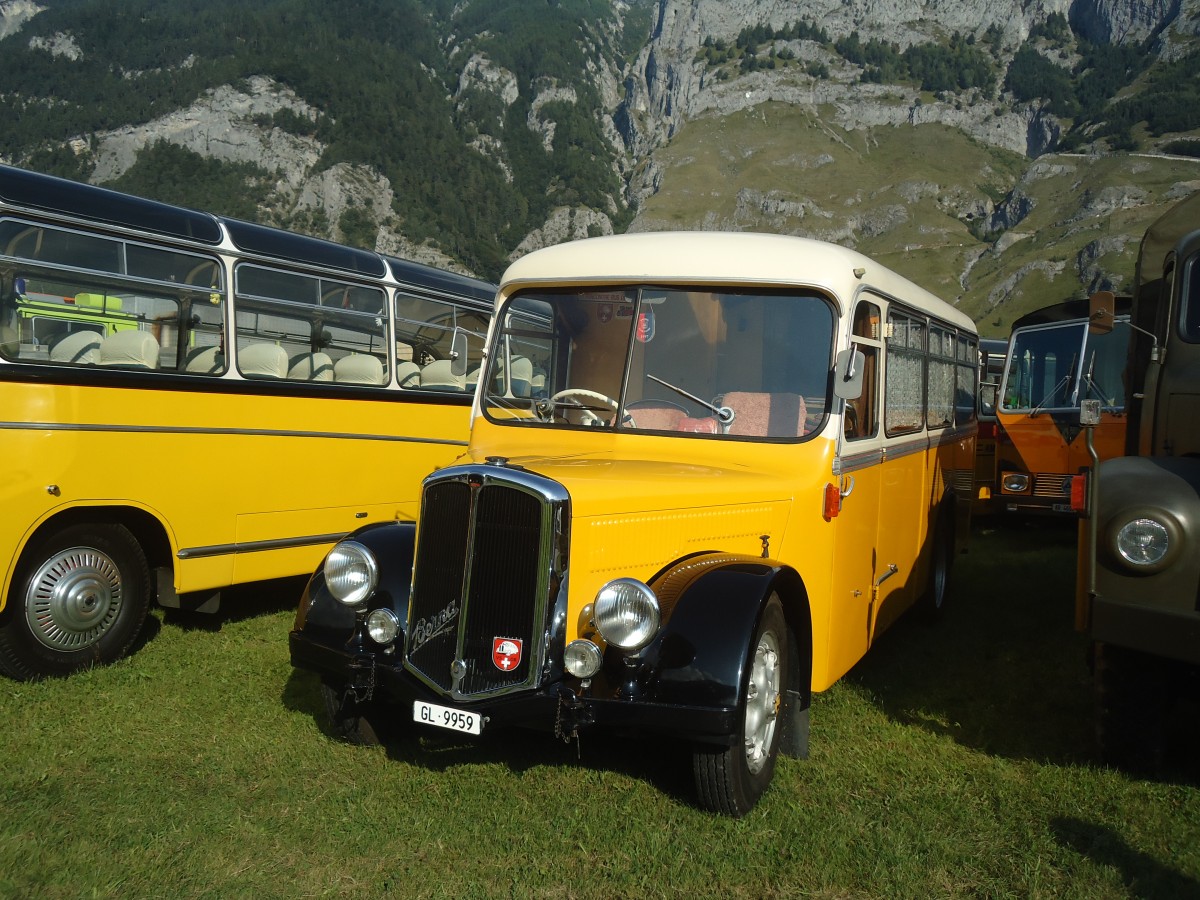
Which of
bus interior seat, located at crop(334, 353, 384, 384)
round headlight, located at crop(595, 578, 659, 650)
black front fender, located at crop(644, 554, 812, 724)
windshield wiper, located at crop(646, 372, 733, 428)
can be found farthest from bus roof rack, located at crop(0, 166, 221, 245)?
black front fender, located at crop(644, 554, 812, 724)

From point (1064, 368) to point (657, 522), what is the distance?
1006cm

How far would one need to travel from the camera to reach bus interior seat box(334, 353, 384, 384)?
8164mm

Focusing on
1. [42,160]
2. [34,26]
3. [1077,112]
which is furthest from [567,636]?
[1077,112]

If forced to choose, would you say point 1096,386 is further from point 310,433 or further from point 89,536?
point 89,536

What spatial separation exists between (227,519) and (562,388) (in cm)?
312

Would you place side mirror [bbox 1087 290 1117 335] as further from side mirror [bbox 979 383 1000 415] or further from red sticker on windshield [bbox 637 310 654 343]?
side mirror [bbox 979 383 1000 415]

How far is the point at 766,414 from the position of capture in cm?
502

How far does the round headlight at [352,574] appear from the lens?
443 centimetres

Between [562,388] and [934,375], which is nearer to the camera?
[562,388]

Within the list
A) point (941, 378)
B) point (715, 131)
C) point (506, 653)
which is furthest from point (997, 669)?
point (715, 131)

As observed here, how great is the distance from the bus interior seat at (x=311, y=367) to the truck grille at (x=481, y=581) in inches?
154

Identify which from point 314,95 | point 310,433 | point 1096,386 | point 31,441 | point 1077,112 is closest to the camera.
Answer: point 31,441

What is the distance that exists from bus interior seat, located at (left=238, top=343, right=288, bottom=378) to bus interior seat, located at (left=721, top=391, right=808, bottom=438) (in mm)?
3968

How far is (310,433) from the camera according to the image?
7.71 m
